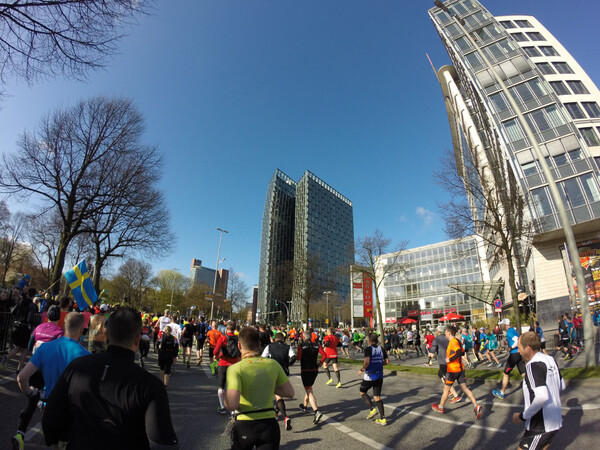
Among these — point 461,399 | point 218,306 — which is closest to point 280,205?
point 218,306

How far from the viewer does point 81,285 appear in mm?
11125

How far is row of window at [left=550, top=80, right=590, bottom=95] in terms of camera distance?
29627mm

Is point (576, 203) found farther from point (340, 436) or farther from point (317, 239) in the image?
point (317, 239)

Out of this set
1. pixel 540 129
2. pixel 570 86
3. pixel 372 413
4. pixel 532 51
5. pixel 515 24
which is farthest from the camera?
pixel 515 24

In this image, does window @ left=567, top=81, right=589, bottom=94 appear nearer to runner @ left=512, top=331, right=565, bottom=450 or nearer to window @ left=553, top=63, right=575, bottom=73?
window @ left=553, top=63, right=575, bottom=73

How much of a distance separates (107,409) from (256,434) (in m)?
1.67

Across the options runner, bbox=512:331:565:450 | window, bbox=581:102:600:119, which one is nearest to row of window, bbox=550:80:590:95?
window, bbox=581:102:600:119

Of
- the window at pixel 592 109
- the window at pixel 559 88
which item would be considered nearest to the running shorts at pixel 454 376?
the window at pixel 592 109

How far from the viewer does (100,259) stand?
23.9 meters

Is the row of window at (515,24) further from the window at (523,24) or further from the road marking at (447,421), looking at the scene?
the road marking at (447,421)

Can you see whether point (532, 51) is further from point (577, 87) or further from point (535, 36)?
point (577, 87)

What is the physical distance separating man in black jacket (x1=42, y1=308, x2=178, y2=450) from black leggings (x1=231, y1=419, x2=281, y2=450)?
1.38m

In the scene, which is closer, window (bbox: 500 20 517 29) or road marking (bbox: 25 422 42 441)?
road marking (bbox: 25 422 42 441)

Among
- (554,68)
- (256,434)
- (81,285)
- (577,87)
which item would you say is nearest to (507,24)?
(554,68)
